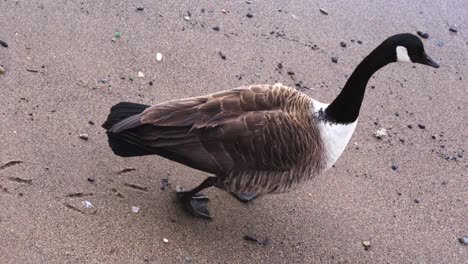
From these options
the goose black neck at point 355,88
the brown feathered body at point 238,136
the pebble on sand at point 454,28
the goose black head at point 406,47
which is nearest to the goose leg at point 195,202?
the brown feathered body at point 238,136

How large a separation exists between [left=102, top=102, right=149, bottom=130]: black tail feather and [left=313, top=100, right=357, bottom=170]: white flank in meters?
0.89

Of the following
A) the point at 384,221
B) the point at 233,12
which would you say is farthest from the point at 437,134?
the point at 233,12

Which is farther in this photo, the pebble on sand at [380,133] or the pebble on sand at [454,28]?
the pebble on sand at [454,28]

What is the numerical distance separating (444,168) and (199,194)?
1552 mm

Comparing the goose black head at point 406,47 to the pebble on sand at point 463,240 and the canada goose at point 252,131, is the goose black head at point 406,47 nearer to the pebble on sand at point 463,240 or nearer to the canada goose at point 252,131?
the canada goose at point 252,131

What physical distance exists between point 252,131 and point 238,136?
7 centimetres

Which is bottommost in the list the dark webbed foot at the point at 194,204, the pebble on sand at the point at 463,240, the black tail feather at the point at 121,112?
the pebble on sand at the point at 463,240

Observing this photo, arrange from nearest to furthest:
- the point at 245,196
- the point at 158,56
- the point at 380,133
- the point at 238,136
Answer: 1. the point at 238,136
2. the point at 245,196
3. the point at 380,133
4. the point at 158,56

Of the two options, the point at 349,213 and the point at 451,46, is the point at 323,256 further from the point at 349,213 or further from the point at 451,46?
the point at 451,46

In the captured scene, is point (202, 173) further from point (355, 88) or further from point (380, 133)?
point (380, 133)

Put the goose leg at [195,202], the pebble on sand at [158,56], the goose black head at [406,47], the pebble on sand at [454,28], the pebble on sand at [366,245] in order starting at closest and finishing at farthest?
the goose black head at [406,47] < the goose leg at [195,202] < the pebble on sand at [366,245] < the pebble on sand at [158,56] < the pebble on sand at [454,28]

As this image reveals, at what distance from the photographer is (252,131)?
9.46 feet

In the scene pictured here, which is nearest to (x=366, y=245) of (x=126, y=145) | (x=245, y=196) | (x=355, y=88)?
(x=245, y=196)

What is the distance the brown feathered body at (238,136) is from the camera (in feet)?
9.44
